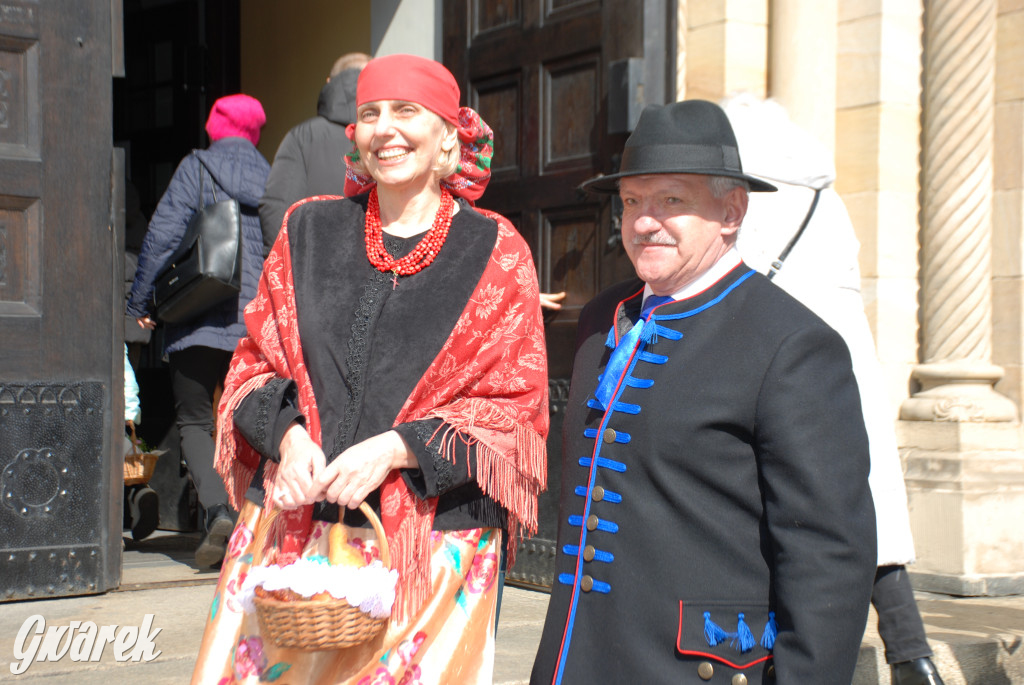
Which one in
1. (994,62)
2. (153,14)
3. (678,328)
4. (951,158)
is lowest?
(678,328)

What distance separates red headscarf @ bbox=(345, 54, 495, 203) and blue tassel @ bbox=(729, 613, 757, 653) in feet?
4.10

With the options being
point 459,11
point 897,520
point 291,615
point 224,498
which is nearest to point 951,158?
point 459,11

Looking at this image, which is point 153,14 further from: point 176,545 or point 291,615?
point 291,615

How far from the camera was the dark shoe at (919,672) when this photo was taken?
10.6 feet

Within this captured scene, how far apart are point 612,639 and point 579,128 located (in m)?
3.18

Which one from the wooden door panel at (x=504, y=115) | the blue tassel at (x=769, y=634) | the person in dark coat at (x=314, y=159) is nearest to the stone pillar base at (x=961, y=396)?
the wooden door panel at (x=504, y=115)

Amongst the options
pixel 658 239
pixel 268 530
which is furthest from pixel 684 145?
pixel 268 530

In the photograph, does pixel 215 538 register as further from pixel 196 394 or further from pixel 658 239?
pixel 658 239

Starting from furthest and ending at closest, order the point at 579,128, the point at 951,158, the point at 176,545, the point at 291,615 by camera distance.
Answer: the point at 176,545 < the point at 951,158 < the point at 579,128 < the point at 291,615

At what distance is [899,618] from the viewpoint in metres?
3.25

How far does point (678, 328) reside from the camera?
1991 mm

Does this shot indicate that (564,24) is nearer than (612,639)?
No

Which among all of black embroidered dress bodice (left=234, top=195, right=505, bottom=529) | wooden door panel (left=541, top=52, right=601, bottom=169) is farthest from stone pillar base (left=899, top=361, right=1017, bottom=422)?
black embroidered dress bodice (left=234, top=195, right=505, bottom=529)

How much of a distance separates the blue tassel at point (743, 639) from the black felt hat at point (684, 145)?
706 millimetres
